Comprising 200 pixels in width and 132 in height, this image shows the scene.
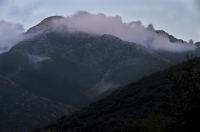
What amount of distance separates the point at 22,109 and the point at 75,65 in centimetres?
3206

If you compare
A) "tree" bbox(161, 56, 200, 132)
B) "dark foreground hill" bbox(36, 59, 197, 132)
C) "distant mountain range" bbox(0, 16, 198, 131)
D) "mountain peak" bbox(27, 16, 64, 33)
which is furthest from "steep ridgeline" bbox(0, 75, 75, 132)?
"tree" bbox(161, 56, 200, 132)

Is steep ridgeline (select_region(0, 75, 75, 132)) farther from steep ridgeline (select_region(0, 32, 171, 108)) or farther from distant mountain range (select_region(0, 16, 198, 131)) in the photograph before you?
steep ridgeline (select_region(0, 32, 171, 108))

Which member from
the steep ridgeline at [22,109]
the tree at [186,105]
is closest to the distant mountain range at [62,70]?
the steep ridgeline at [22,109]

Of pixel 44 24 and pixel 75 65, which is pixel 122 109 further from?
pixel 44 24

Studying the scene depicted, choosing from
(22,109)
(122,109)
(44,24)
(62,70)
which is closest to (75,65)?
(62,70)

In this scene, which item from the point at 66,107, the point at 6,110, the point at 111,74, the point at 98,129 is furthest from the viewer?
the point at 111,74

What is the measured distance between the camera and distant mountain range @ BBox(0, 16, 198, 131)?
72.5 metres

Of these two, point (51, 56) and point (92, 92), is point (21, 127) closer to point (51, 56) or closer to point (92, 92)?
point (92, 92)

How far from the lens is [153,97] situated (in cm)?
4691

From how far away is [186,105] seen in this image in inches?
529

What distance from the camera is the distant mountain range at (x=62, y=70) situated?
7250 cm

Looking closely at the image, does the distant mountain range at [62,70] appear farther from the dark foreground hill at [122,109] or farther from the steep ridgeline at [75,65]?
the dark foreground hill at [122,109]

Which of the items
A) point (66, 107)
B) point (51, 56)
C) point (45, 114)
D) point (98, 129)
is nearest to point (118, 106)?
point (98, 129)

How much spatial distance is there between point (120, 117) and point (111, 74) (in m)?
52.3
